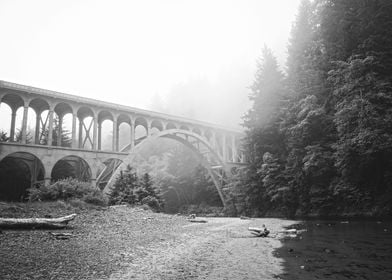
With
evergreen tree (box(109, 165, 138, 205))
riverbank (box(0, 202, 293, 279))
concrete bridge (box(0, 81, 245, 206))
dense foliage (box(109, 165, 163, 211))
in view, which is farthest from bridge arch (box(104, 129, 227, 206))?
riverbank (box(0, 202, 293, 279))

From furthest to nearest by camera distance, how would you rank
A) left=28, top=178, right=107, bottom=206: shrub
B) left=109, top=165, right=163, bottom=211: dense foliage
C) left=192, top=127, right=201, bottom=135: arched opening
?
left=192, top=127, right=201, bottom=135: arched opening, left=109, top=165, right=163, bottom=211: dense foliage, left=28, top=178, right=107, bottom=206: shrub

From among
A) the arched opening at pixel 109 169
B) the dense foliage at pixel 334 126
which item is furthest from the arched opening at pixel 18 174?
the dense foliage at pixel 334 126

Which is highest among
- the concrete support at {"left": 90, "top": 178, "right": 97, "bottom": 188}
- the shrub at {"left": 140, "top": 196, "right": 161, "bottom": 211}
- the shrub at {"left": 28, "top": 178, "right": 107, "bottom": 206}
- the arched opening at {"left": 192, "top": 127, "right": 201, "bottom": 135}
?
the arched opening at {"left": 192, "top": 127, "right": 201, "bottom": 135}

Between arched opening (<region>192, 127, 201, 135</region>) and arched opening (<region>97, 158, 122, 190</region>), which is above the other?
arched opening (<region>192, 127, 201, 135</region>)

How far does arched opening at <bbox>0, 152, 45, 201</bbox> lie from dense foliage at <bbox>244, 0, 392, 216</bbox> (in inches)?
843

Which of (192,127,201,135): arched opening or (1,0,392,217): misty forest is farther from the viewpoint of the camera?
(192,127,201,135): arched opening

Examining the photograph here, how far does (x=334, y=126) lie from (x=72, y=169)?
90.1ft

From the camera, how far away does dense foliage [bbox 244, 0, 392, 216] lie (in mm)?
15750

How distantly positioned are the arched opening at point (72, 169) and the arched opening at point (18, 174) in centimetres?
265

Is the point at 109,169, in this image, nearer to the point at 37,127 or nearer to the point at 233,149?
the point at 37,127

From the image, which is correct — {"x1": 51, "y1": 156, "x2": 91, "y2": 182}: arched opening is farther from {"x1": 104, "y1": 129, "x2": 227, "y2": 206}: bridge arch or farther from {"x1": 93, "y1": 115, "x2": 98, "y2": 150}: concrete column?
{"x1": 104, "y1": 129, "x2": 227, "y2": 206}: bridge arch

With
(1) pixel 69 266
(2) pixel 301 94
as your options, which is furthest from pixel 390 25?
(1) pixel 69 266

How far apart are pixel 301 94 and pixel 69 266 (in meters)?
22.8

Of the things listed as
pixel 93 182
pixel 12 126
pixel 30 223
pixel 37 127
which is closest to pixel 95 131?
pixel 37 127
